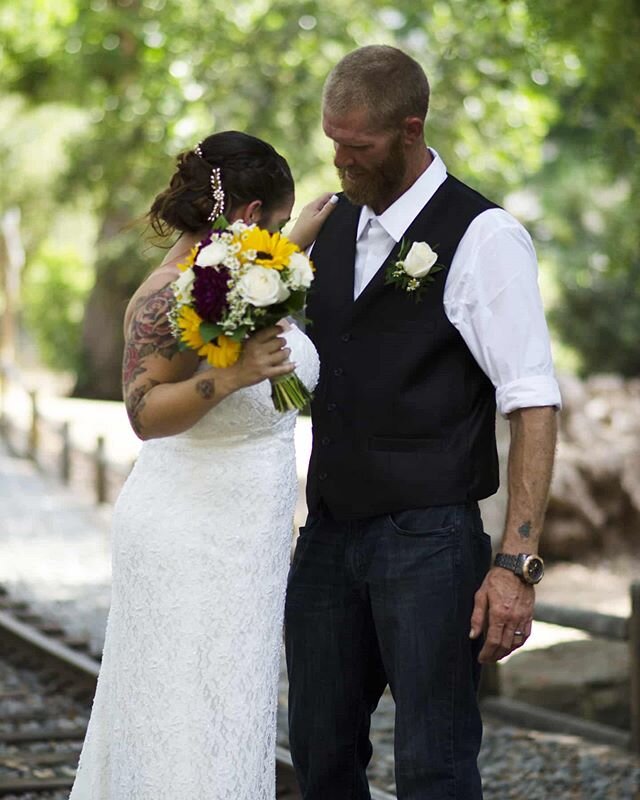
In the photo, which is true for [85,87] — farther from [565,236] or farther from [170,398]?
[170,398]

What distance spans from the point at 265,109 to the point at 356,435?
12.7m

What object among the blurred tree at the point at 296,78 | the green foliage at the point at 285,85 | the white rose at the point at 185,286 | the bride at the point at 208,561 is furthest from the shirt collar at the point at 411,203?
the blurred tree at the point at 296,78

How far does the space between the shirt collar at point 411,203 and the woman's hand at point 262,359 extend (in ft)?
1.76

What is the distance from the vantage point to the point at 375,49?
3.77 m

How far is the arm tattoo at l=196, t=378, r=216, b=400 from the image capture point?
3.55 metres

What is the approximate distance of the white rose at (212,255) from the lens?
345 cm

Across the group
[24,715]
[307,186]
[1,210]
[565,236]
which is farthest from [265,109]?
[1,210]

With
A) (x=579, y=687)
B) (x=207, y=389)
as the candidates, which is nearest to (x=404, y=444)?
(x=207, y=389)

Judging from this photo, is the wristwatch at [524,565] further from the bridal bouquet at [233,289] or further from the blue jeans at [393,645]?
the bridal bouquet at [233,289]

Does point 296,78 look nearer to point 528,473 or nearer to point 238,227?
point 238,227

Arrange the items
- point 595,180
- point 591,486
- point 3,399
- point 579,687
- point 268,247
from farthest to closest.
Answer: point 595,180 < point 3,399 < point 591,486 < point 579,687 < point 268,247

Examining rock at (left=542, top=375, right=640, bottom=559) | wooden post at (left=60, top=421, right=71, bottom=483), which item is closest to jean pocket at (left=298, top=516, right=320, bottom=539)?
rock at (left=542, top=375, right=640, bottom=559)

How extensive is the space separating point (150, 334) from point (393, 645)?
3.41ft

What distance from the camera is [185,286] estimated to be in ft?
11.5
